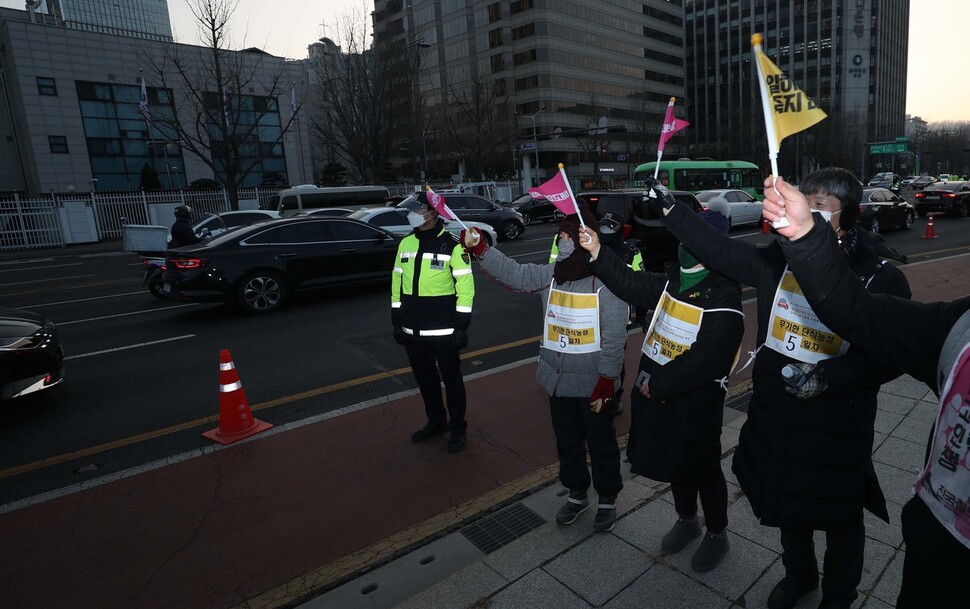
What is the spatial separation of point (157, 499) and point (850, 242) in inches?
174

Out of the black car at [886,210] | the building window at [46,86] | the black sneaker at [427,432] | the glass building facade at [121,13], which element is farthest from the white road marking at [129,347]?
the glass building facade at [121,13]

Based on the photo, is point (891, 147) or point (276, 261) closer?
point (276, 261)

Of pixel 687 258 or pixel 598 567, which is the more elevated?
pixel 687 258

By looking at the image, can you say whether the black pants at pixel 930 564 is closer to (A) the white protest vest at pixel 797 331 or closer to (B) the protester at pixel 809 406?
(B) the protester at pixel 809 406

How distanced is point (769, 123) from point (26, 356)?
21.1 feet

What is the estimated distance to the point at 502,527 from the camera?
335 centimetres

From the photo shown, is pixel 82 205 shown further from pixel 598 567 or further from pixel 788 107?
pixel 788 107

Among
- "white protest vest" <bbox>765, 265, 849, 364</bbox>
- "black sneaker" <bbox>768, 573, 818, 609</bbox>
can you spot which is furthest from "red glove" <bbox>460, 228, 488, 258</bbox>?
"black sneaker" <bbox>768, 573, 818, 609</bbox>

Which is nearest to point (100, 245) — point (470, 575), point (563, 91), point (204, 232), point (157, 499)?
point (204, 232)

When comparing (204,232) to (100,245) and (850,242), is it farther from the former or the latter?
(850,242)

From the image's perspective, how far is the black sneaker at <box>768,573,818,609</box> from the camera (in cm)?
251

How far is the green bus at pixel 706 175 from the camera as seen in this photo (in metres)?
26.2

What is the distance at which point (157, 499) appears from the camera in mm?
3859

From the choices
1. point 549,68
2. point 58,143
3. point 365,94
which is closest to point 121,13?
point 549,68
